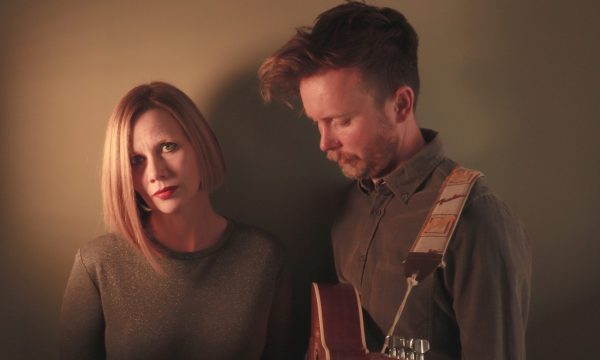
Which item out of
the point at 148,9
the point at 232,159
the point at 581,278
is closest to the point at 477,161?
the point at 581,278

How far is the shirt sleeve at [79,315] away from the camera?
5.27 ft

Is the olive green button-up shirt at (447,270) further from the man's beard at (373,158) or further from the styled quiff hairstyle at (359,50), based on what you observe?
the styled quiff hairstyle at (359,50)

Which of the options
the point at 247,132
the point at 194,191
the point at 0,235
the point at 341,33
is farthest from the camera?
the point at 247,132

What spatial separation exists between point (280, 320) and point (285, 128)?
0.65 metres

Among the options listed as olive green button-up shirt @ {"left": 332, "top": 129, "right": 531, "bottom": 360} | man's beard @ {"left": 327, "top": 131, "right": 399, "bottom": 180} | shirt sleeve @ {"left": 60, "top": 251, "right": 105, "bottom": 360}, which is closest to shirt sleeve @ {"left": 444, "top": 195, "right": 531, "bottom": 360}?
olive green button-up shirt @ {"left": 332, "top": 129, "right": 531, "bottom": 360}

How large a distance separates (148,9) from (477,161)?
124 cm

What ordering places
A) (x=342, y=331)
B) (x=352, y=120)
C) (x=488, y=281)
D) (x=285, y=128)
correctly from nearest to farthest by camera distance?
1. (x=488, y=281)
2. (x=342, y=331)
3. (x=352, y=120)
4. (x=285, y=128)

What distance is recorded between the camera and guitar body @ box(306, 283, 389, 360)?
4.29 feet

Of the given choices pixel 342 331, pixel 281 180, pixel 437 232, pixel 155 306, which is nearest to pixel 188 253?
pixel 155 306

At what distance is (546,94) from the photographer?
1.88 m

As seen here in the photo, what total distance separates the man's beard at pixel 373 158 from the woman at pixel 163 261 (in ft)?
1.31

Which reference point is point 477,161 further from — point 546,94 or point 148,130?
point 148,130

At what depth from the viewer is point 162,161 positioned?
1543 mm

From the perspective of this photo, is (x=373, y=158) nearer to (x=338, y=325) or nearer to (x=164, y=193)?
(x=338, y=325)
